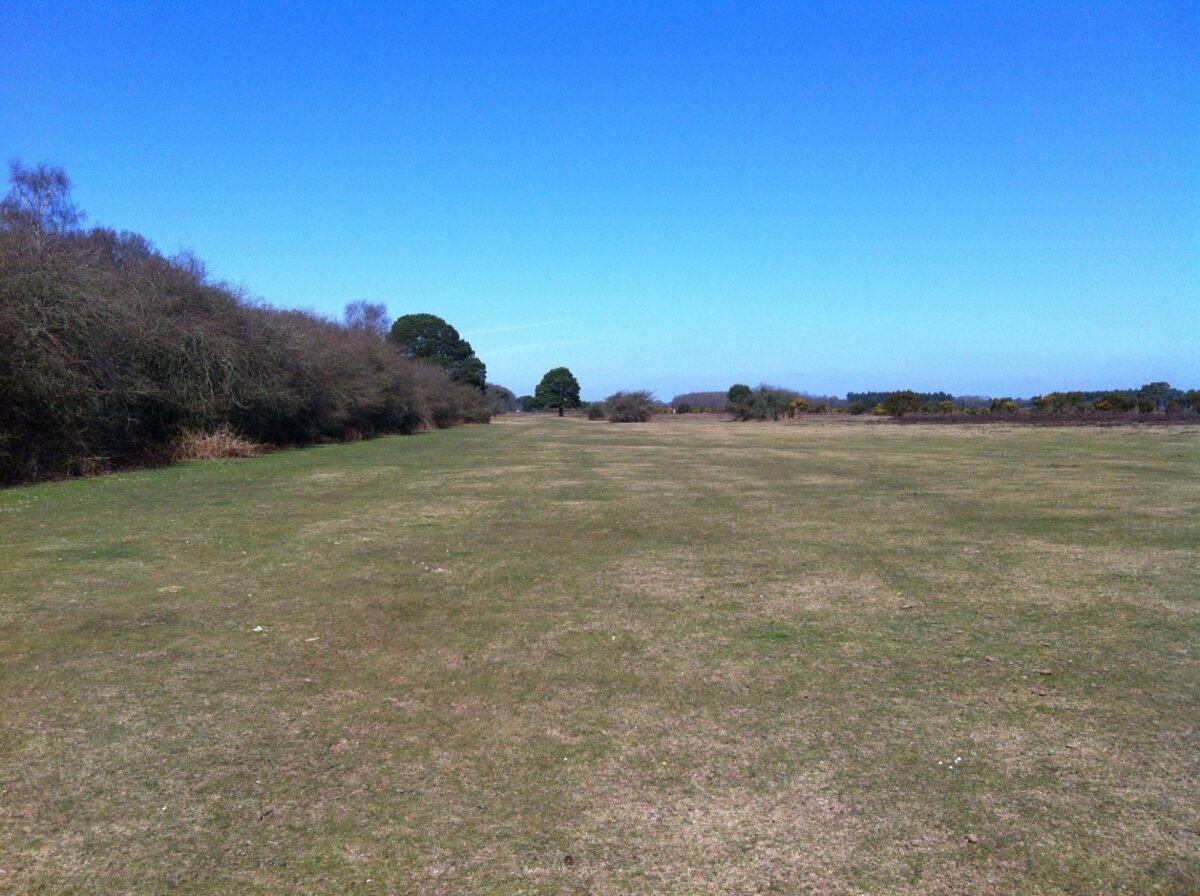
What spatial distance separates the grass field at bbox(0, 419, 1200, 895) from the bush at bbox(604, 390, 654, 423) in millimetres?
68939

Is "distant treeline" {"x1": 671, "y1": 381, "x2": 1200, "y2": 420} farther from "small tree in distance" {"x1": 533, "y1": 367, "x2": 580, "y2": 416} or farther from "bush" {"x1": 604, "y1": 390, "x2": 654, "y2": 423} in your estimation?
"small tree in distance" {"x1": 533, "y1": 367, "x2": 580, "y2": 416}

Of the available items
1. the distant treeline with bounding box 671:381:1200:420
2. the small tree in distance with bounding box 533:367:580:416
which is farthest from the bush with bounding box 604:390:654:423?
the small tree in distance with bounding box 533:367:580:416

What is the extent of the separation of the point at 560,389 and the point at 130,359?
104205mm

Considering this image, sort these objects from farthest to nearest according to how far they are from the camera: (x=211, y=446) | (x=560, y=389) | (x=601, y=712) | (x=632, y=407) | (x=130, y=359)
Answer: (x=560, y=389)
(x=632, y=407)
(x=211, y=446)
(x=130, y=359)
(x=601, y=712)

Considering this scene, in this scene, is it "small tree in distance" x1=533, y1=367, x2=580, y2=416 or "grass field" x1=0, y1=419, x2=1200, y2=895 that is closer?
"grass field" x1=0, y1=419, x2=1200, y2=895

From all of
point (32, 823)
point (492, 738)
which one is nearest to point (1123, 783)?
point (492, 738)

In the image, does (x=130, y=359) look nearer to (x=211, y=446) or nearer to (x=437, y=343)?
(x=211, y=446)

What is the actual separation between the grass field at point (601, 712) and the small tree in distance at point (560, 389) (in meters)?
114

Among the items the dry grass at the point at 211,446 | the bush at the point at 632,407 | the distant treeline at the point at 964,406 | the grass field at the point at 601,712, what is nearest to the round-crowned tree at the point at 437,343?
the bush at the point at 632,407

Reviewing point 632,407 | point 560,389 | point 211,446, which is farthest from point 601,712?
point 560,389

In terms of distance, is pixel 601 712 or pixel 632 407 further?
pixel 632 407

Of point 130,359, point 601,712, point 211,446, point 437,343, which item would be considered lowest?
point 601,712

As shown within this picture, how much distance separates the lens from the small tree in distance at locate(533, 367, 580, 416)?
124 meters

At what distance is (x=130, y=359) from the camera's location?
20766mm
